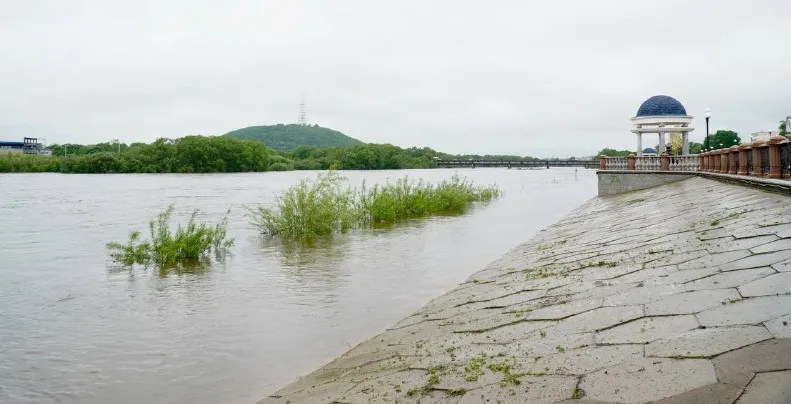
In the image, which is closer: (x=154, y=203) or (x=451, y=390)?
(x=451, y=390)

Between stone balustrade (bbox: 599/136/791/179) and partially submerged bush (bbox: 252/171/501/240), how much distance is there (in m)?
9.82

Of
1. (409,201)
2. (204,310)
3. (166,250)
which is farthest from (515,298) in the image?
(409,201)

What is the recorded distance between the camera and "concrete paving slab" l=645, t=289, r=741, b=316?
→ 17.3ft

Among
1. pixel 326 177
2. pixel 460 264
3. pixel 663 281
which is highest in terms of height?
pixel 326 177

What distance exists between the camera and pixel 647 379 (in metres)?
3.92

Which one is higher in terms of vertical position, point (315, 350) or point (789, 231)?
point (789, 231)

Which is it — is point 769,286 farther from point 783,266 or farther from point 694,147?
point 694,147

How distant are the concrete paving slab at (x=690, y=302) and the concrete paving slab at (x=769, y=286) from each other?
10cm

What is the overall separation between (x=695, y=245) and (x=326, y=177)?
13954 millimetres

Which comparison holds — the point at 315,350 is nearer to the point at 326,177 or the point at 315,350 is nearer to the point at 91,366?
the point at 91,366

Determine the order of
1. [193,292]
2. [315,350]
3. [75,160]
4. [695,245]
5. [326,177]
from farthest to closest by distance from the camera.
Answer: [75,160]
[326,177]
[193,292]
[695,245]
[315,350]

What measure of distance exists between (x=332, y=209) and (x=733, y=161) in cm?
1315

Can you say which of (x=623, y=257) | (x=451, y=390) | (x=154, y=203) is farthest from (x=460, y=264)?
(x=154, y=203)

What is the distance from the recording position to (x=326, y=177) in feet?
68.3
